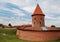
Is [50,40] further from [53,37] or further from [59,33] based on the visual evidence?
[59,33]

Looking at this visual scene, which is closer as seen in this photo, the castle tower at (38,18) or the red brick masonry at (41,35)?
the red brick masonry at (41,35)

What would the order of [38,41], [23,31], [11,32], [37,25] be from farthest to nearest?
[11,32]
[37,25]
[23,31]
[38,41]

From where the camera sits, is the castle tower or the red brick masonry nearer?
the red brick masonry

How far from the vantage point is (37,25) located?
90.2 ft

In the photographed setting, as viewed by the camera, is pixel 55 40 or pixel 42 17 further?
pixel 42 17

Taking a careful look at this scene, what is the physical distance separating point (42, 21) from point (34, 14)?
88.0 inches

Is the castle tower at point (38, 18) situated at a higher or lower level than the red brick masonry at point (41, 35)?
higher

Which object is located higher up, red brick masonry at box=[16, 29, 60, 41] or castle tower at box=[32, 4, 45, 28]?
castle tower at box=[32, 4, 45, 28]

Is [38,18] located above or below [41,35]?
above

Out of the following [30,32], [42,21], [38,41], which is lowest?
[38,41]

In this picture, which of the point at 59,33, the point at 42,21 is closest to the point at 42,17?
the point at 42,21

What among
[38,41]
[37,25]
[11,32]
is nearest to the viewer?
[38,41]

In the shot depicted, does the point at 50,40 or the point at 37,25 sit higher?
the point at 37,25

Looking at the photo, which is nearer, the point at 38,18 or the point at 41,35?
the point at 41,35
